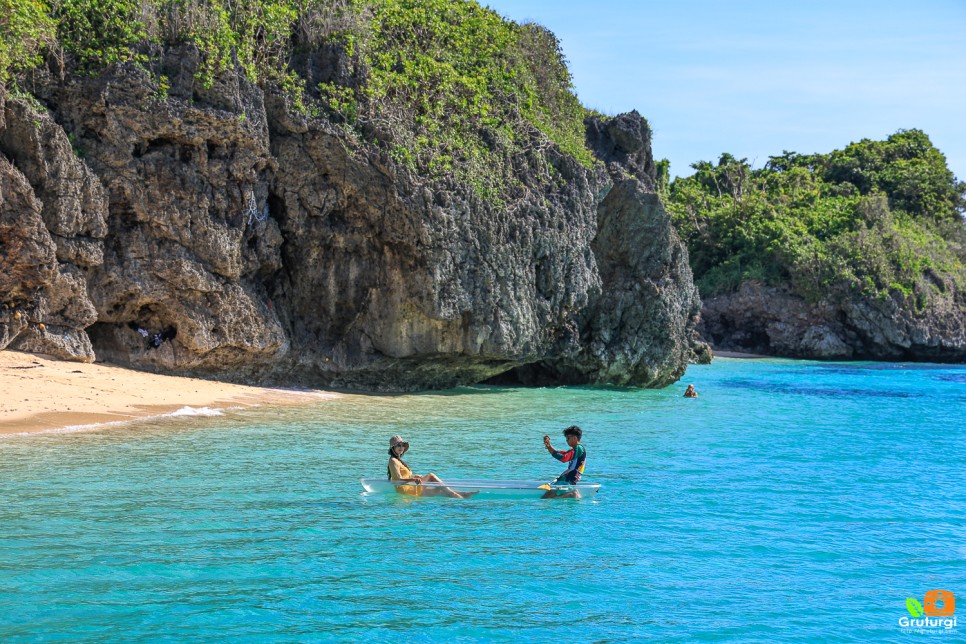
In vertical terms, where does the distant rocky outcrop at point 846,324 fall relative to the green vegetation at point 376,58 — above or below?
below

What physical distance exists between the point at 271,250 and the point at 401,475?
1336 centimetres

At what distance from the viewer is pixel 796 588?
9.24 meters

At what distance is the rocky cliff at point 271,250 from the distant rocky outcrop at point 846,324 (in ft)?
87.9

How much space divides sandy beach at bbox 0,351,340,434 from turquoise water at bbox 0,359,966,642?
3.53ft

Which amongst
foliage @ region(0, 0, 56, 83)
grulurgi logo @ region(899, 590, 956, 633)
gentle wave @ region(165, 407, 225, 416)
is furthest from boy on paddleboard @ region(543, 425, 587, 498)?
foliage @ region(0, 0, 56, 83)

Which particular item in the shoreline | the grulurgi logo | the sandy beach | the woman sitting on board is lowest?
the grulurgi logo

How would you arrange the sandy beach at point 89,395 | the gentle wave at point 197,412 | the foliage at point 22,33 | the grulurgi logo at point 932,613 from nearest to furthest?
1. the grulurgi logo at point 932,613
2. the sandy beach at point 89,395
3. the gentle wave at point 197,412
4. the foliage at point 22,33

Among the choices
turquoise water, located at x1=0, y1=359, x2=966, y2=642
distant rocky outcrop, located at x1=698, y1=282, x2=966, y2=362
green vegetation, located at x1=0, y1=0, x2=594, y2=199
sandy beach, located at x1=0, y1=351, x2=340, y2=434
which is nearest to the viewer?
turquoise water, located at x1=0, y1=359, x2=966, y2=642

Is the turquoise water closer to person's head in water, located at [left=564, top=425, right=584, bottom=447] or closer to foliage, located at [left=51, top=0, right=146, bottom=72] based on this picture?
person's head in water, located at [left=564, top=425, right=584, bottom=447]

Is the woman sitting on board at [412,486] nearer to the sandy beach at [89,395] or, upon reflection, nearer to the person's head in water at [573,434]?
the person's head in water at [573,434]

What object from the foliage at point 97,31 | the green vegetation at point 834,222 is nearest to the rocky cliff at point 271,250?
the foliage at point 97,31

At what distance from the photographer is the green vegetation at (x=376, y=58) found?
2141cm

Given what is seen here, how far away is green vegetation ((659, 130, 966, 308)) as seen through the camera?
56.0m

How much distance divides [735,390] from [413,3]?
18.2 meters
